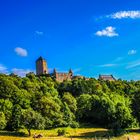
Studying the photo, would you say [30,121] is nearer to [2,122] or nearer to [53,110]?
[2,122]

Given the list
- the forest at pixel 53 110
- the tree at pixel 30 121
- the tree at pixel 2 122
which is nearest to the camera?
the tree at pixel 30 121

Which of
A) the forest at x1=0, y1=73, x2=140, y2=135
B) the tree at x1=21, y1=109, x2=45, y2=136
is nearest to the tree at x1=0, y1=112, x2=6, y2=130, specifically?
the forest at x1=0, y1=73, x2=140, y2=135

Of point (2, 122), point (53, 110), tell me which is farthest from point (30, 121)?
point (53, 110)

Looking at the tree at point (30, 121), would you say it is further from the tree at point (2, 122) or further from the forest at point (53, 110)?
the tree at point (2, 122)

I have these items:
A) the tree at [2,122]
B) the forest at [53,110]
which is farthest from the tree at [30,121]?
the tree at [2,122]

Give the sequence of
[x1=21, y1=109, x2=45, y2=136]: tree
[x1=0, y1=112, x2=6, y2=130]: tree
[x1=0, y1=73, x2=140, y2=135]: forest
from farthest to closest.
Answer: [x1=0, y1=73, x2=140, y2=135]: forest, [x1=0, y1=112, x2=6, y2=130]: tree, [x1=21, y1=109, x2=45, y2=136]: tree

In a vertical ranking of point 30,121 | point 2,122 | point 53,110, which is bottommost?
point 30,121

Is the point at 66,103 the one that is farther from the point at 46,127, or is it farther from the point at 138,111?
the point at 138,111

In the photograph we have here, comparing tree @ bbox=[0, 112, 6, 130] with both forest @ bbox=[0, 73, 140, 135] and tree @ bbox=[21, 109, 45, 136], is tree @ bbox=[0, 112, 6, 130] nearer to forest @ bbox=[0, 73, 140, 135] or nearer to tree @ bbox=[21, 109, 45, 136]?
forest @ bbox=[0, 73, 140, 135]

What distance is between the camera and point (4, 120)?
118625 mm

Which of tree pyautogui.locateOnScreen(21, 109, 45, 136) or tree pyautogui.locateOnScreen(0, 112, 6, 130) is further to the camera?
tree pyautogui.locateOnScreen(0, 112, 6, 130)

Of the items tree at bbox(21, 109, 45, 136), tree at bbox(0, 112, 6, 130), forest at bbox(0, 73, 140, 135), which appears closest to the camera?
tree at bbox(21, 109, 45, 136)

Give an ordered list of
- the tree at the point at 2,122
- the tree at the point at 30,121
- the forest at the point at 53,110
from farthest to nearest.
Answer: the forest at the point at 53,110, the tree at the point at 2,122, the tree at the point at 30,121

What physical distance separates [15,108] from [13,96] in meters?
23.4
